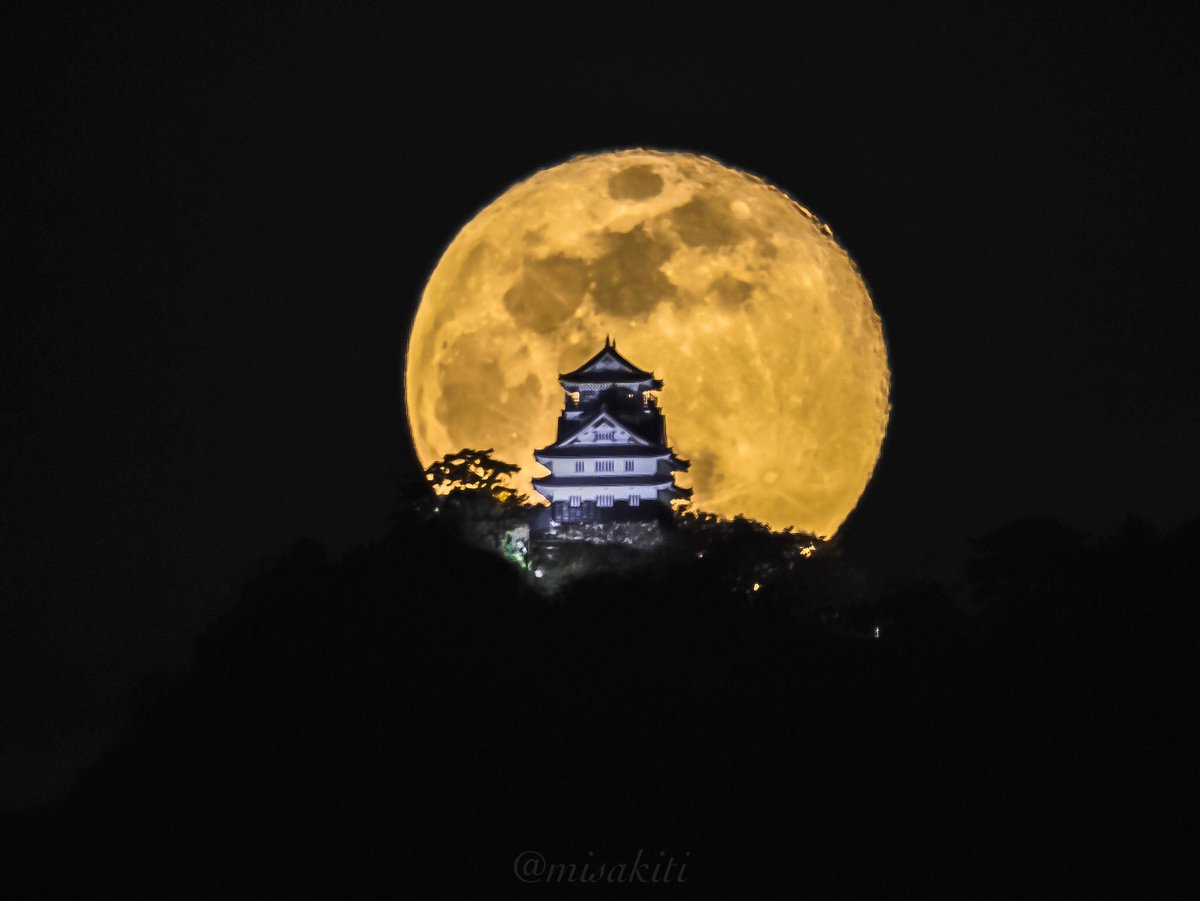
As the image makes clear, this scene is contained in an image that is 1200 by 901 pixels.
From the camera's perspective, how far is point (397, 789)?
67500mm

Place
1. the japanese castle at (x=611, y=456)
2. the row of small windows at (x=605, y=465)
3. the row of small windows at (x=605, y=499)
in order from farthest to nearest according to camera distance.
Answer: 1. the row of small windows at (x=605, y=465)
2. the row of small windows at (x=605, y=499)
3. the japanese castle at (x=611, y=456)

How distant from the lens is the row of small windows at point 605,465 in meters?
80.7

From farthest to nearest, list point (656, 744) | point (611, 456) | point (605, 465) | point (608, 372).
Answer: point (605, 465) → point (611, 456) → point (608, 372) → point (656, 744)

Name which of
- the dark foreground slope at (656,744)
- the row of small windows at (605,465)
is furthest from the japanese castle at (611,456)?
the dark foreground slope at (656,744)

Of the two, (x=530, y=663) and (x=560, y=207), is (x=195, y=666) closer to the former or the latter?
(x=530, y=663)

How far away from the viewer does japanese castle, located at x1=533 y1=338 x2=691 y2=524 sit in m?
80.3

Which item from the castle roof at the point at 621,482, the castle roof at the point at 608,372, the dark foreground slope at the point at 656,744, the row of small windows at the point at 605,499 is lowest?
the dark foreground slope at the point at 656,744

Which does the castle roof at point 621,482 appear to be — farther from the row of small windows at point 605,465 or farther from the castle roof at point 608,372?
the castle roof at point 608,372

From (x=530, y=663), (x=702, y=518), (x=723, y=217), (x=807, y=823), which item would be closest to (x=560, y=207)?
(x=723, y=217)

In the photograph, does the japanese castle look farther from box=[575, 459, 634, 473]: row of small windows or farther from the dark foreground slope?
the dark foreground slope

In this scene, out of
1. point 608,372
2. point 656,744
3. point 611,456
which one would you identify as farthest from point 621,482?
point 656,744

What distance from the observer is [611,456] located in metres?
80.6

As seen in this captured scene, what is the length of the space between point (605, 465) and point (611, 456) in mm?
325

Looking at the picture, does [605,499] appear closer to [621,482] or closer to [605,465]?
[621,482]
